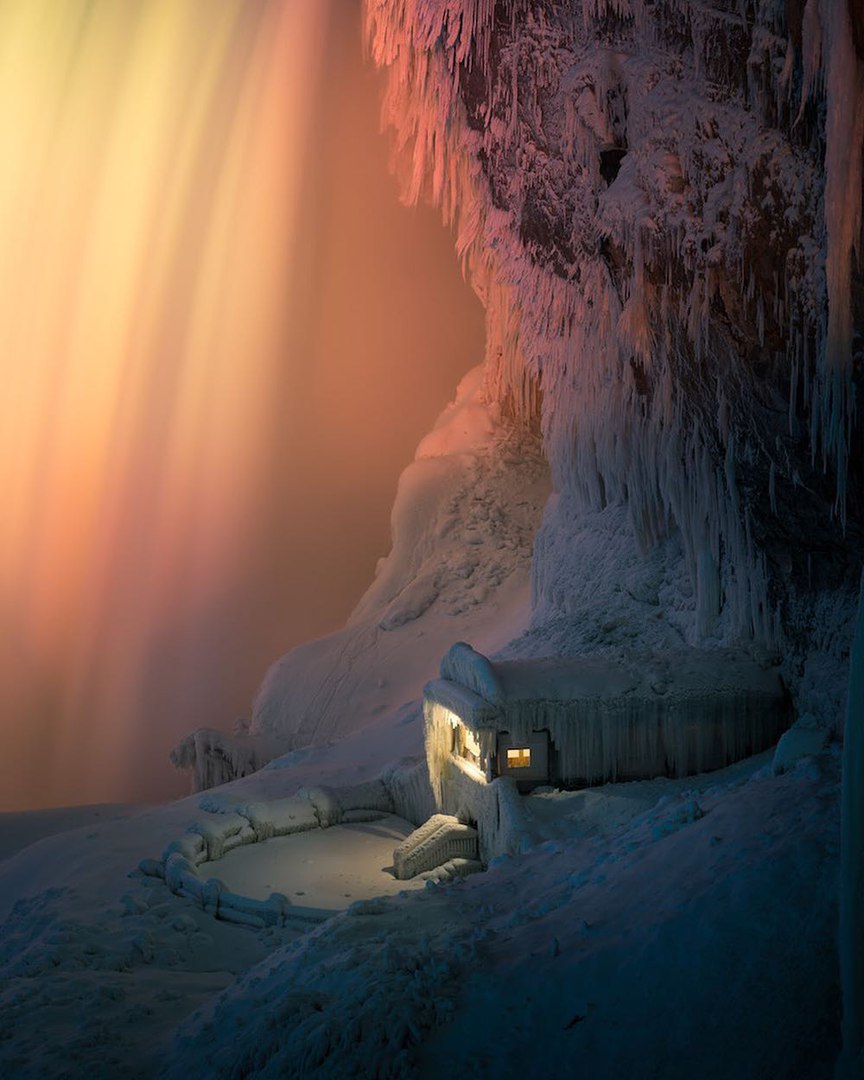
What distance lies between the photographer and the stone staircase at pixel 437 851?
42.9ft

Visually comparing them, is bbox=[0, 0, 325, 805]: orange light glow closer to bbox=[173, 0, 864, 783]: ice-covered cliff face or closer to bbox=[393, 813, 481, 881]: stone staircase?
bbox=[173, 0, 864, 783]: ice-covered cliff face

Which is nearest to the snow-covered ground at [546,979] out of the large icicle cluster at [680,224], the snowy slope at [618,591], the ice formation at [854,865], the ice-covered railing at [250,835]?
the snowy slope at [618,591]

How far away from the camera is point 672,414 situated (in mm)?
13250

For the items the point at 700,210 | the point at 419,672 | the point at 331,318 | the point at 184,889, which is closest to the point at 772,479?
the point at 700,210

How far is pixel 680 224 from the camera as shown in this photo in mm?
10852

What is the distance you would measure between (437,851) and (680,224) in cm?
770

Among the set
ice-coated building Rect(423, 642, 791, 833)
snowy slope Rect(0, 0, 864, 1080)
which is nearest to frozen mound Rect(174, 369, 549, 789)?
snowy slope Rect(0, 0, 864, 1080)

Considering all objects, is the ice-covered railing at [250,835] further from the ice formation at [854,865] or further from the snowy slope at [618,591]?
the ice formation at [854,865]

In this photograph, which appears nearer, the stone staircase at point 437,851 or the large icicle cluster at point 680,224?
the large icicle cluster at point 680,224

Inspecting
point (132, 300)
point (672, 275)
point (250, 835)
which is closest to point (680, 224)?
point (672, 275)

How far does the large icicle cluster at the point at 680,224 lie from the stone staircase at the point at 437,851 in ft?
15.1

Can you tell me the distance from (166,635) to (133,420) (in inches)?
324

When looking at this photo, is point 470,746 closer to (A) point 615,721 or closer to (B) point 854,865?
(A) point 615,721

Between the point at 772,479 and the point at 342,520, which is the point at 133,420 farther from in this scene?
the point at 772,479
